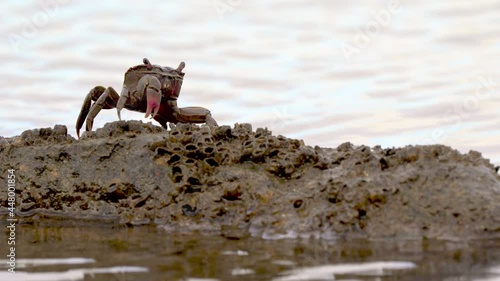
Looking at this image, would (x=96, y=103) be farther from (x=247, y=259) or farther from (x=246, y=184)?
(x=247, y=259)

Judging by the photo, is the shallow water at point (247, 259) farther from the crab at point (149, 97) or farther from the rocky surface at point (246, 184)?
the crab at point (149, 97)

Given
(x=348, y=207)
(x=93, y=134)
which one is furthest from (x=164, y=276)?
(x=93, y=134)

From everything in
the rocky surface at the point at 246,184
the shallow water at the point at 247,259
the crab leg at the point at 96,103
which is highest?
the crab leg at the point at 96,103

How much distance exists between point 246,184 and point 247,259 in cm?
123

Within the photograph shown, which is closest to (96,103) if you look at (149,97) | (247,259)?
(149,97)

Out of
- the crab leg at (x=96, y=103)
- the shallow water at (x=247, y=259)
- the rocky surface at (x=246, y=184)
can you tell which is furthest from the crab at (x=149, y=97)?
the shallow water at (x=247, y=259)

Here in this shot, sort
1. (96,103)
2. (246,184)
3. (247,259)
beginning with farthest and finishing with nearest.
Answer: (96,103)
(246,184)
(247,259)

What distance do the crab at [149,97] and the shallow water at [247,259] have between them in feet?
11.6

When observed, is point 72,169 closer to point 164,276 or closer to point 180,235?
point 180,235

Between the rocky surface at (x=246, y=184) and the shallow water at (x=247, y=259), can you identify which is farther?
the rocky surface at (x=246, y=184)

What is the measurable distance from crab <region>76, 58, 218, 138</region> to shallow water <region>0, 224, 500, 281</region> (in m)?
3.53

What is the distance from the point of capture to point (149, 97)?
6.75m

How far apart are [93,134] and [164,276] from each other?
2874 mm

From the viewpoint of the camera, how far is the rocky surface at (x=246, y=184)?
321 cm
